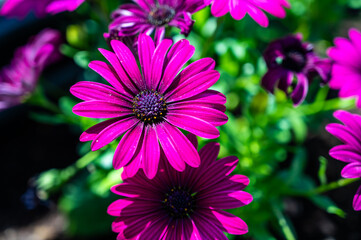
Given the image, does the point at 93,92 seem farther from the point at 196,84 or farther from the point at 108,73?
the point at 196,84

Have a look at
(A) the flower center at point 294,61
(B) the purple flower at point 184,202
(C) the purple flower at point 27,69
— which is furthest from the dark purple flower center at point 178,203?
(C) the purple flower at point 27,69

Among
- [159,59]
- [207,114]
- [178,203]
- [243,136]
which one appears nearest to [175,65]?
[159,59]

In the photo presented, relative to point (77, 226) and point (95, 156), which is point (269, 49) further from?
point (77, 226)

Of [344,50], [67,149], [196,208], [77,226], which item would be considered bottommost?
[196,208]

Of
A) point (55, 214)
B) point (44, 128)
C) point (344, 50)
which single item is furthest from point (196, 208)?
point (44, 128)

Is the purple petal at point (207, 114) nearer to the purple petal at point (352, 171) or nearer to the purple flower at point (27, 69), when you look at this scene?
the purple petal at point (352, 171)
